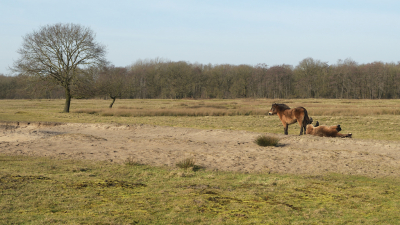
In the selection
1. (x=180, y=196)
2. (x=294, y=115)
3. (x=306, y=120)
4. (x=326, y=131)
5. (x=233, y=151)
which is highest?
(x=294, y=115)

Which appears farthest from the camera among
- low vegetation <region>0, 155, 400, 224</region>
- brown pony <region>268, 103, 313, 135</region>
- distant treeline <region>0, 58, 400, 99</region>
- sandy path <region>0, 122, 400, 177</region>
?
distant treeline <region>0, 58, 400, 99</region>

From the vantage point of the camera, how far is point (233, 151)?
1273 centimetres

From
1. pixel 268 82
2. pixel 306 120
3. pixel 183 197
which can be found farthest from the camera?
pixel 268 82

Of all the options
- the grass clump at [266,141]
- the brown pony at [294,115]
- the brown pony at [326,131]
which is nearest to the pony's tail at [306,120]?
the brown pony at [294,115]

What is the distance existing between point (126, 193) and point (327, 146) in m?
10.1

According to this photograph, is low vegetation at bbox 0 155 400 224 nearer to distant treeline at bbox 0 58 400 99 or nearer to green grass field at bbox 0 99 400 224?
green grass field at bbox 0 99 400 224

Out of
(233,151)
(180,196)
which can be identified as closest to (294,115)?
(233,151)

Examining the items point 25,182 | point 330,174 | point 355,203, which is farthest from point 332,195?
point 25,182

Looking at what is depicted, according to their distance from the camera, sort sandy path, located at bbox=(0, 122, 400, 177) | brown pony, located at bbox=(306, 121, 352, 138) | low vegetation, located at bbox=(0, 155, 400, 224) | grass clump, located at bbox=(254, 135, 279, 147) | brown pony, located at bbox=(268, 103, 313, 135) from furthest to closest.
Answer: brown pony, located at bbox=(268, 103, 313, 135) → brown pony, located at bbox=(306, 121, 352, 138) → grass clump, located at bbox=(254, 135, 279, 147) → sandy path, located at bbox=(0, 122, 400, 177) → low vegetation, located at bbox=(0, 155, 400, 224)

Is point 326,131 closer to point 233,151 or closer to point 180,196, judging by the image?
point 233,151

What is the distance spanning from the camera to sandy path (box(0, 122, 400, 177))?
33.7 feet

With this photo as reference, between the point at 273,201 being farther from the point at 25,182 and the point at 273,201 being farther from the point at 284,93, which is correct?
the point at 284,93

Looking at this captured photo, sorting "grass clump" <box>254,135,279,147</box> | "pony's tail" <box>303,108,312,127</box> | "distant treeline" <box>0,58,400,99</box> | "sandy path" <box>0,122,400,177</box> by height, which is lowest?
"sandy path" <box>0,122,400,177</box>

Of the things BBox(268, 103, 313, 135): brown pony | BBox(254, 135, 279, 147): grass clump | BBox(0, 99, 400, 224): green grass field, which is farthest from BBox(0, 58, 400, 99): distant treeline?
BBox(0, 99, 400, 224): green grass field
